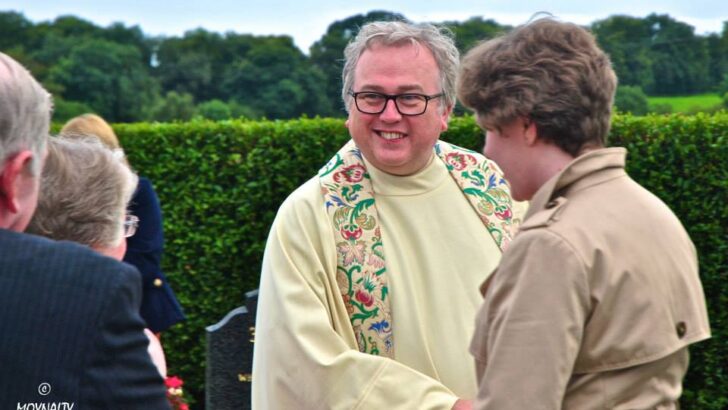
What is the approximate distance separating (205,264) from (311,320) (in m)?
4.13

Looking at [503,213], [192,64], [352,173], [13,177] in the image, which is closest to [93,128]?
[352,173]

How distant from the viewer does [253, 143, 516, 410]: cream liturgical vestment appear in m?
3.24

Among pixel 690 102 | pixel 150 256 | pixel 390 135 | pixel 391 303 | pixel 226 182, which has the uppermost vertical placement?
pixel 390 135

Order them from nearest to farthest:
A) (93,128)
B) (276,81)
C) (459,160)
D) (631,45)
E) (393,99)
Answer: (393,99), (459,160), (631,45), (93,128), (276,81)

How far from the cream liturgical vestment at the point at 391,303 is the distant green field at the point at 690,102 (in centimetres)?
320

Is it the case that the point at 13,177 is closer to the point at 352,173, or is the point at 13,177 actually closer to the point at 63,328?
the point at 63,328

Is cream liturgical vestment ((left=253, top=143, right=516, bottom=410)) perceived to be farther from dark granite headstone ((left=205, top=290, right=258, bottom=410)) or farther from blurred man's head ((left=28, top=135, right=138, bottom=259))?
dark granite headstone ((left=205, top=290, right=258, bottom=410))

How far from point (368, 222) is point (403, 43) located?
63 centimetres

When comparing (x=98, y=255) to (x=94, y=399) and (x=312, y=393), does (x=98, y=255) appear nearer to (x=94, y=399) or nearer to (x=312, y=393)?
(x=94, y=399)

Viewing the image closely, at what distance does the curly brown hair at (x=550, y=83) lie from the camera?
7.79ft

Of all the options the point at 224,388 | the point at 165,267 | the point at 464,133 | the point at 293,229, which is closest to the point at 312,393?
the point at 293,229

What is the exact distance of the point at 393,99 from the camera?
351cm

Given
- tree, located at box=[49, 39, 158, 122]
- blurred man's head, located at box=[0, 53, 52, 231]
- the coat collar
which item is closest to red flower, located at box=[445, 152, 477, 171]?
the coat collar

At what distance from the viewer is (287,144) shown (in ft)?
23.4
